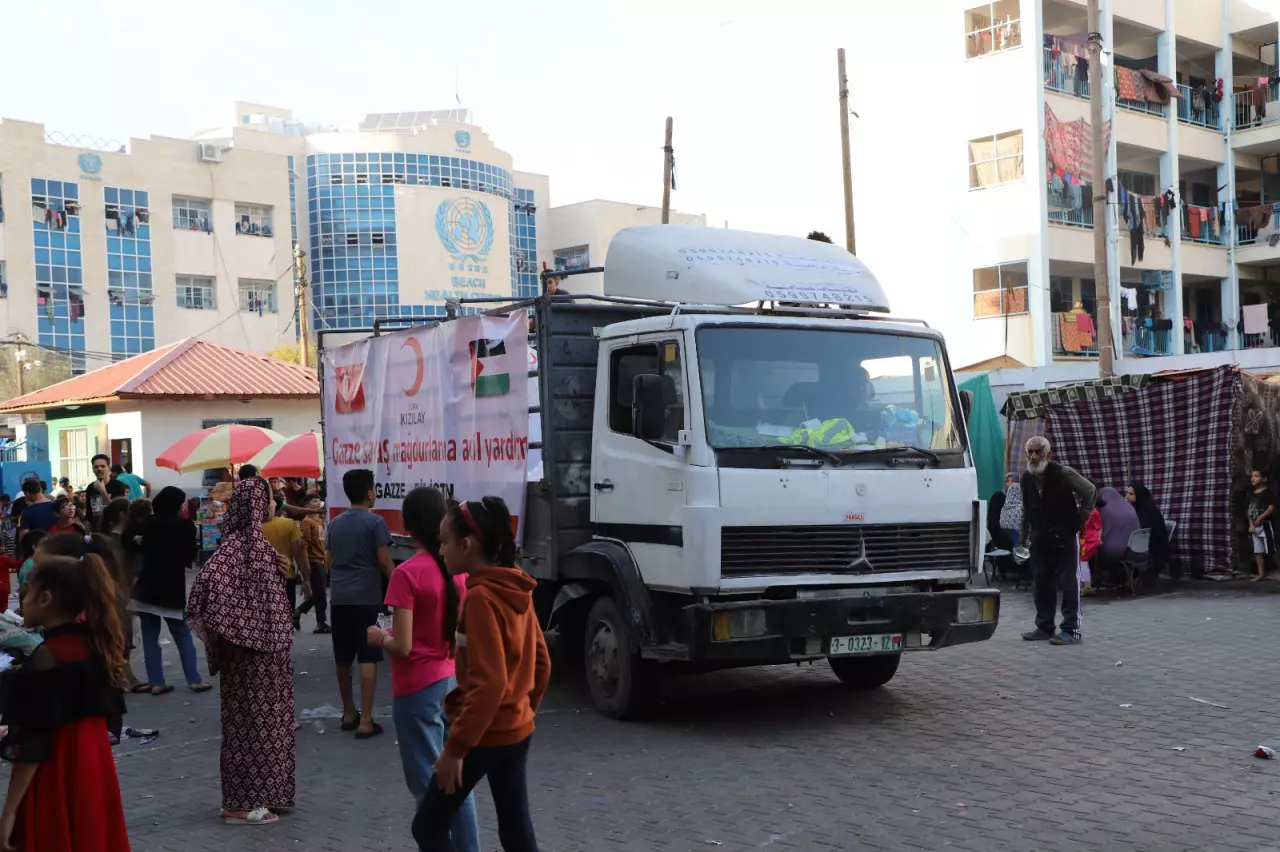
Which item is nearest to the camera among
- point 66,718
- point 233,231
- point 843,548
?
point 66,718

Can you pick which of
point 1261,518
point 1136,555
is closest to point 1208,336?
point 1261,518

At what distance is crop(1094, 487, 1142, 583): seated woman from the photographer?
1493cm

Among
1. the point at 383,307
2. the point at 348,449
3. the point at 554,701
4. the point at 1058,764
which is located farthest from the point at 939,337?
the point at 383,307

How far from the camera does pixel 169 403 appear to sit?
3228cm

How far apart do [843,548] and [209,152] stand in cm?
5817

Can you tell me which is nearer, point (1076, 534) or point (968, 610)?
point (968, 610)

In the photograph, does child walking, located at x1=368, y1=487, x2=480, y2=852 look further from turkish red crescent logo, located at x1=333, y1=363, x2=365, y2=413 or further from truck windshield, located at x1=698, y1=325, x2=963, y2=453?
turkish red crescent logo, located at x1=333, y1=363, x2=365, y2=413

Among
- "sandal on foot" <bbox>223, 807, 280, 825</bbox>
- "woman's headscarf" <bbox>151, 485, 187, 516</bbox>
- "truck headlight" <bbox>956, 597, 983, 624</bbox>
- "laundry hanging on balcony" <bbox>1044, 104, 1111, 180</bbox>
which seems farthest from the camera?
"laundry hanging on balcony" <bbox>1044, 104, 1111, 180</bbox>

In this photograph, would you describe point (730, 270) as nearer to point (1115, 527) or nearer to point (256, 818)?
point (256, 818)

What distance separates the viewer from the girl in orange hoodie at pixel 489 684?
4027 millimetres

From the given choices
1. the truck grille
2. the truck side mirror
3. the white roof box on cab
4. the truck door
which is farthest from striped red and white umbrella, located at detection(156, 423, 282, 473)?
the truck grille

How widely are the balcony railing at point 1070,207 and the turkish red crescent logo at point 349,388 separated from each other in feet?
78.3

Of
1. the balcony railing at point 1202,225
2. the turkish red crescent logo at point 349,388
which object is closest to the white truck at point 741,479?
the turkish red crescent logo at point 349,388

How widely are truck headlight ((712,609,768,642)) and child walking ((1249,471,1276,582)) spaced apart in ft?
32.4
